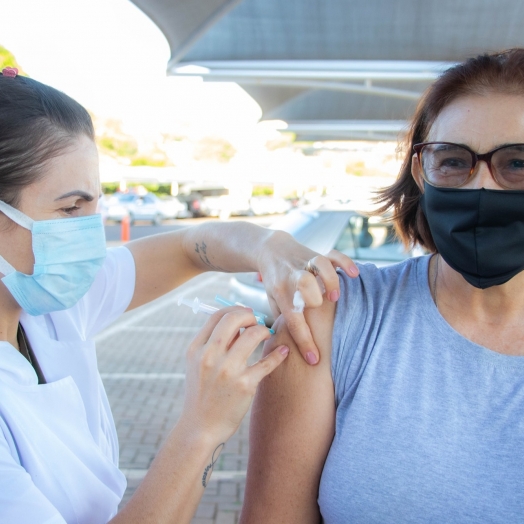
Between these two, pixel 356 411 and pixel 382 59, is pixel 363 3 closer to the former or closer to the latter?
pixel 382 59

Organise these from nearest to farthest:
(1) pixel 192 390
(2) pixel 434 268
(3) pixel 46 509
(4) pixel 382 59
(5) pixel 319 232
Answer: (3) pixel 46 509
(1) pixel 192 390
(2) pixel 434 268
(5) pixel 319 232
(4) pixel 382 59

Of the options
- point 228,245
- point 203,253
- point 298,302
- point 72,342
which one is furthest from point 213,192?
point 298,302

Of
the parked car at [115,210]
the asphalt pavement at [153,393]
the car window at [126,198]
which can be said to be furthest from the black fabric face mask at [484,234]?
the car window at [126,198]

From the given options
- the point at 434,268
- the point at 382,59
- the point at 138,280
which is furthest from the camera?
the point at 382,59

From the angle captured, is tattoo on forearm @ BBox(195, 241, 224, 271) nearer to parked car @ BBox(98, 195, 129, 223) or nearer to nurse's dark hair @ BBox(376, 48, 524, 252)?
nurse's dark hair @ BBox(376, 48, 524, 252)

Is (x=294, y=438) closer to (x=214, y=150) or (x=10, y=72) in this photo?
(x=10, y=72)

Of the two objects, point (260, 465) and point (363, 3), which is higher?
point (363, 3)

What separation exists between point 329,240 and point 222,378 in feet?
13.7

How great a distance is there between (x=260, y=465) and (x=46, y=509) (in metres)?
0.49

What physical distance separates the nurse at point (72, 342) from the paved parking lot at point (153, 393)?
70.7 inches

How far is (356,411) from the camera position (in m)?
1.25

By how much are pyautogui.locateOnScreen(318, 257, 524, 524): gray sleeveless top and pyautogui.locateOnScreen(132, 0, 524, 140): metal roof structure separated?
6694 mm

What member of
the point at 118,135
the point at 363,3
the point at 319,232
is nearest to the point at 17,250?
the point at 319,232

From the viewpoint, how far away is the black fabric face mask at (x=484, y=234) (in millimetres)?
1297
